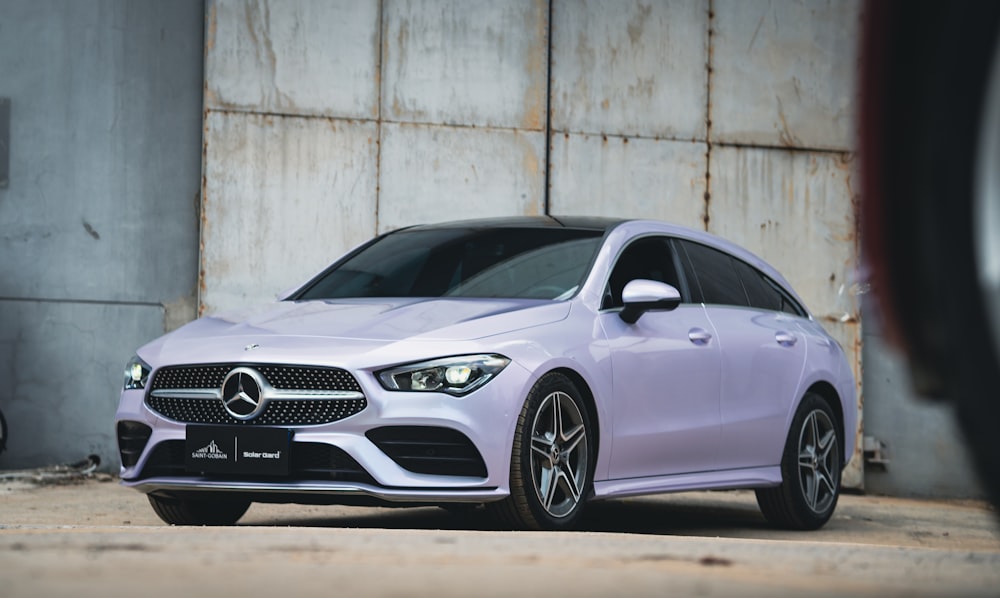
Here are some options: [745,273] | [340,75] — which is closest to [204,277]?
[340,75]

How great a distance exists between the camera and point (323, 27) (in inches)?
468

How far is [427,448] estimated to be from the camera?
5.84m

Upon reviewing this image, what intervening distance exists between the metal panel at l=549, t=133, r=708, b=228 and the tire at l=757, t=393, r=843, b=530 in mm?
4023

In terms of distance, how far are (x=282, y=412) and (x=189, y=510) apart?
1211 mm

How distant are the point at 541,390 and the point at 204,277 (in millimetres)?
5933

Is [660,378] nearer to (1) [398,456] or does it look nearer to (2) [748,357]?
(2) [748,357]

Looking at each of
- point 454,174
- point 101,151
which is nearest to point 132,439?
point 101,151

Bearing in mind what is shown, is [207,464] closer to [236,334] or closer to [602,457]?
[236,334]

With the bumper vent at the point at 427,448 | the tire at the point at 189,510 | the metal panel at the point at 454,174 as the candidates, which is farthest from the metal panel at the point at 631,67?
the bumper vent at the point at 427,448

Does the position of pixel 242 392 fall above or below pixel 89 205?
below

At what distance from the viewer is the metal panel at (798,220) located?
12.5 meters

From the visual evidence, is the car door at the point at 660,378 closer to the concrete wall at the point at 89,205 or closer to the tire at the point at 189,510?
the tire at the point at 189,510

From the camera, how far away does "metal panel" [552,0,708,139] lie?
12.3 m

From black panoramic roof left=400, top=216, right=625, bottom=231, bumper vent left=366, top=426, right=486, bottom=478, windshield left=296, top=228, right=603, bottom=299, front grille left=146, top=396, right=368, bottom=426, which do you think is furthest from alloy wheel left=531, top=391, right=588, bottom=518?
black panoramic roof left=400, top=216, right=625, bottom=231
